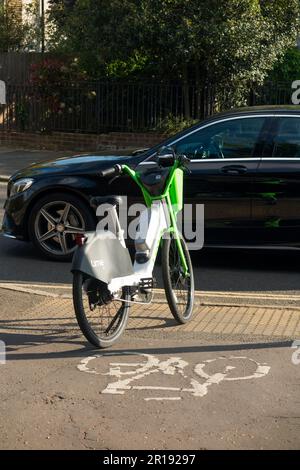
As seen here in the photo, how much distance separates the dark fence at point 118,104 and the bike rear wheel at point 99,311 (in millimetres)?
12829

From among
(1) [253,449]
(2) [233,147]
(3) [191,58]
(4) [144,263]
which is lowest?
(1) [253,449]

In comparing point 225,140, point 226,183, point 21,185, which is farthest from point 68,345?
point 225,140

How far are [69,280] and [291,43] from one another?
11.8 m

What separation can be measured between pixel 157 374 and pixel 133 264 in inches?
40.4

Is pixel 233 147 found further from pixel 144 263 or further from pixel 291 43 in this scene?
pixel 291 43

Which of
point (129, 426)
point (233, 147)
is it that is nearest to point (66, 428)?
point (129, 426)

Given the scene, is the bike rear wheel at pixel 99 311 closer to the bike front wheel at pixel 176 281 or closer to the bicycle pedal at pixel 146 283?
the bicycle pedal at pixel 146 283

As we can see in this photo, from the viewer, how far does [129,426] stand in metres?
4.50

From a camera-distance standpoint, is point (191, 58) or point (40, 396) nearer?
point (40, 396)

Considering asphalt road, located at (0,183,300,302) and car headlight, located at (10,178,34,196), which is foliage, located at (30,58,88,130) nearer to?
asphalt road, located at (0,183,300,302)

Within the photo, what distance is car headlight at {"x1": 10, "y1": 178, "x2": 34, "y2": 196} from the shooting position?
28.7 feet

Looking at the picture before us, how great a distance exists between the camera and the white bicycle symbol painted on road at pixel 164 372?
16.6 feet

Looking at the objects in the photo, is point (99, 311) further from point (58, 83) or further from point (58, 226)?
point (58, 83)

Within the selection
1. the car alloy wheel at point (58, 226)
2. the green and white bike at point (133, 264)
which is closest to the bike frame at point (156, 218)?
the green and white bike at point (133, 264)
